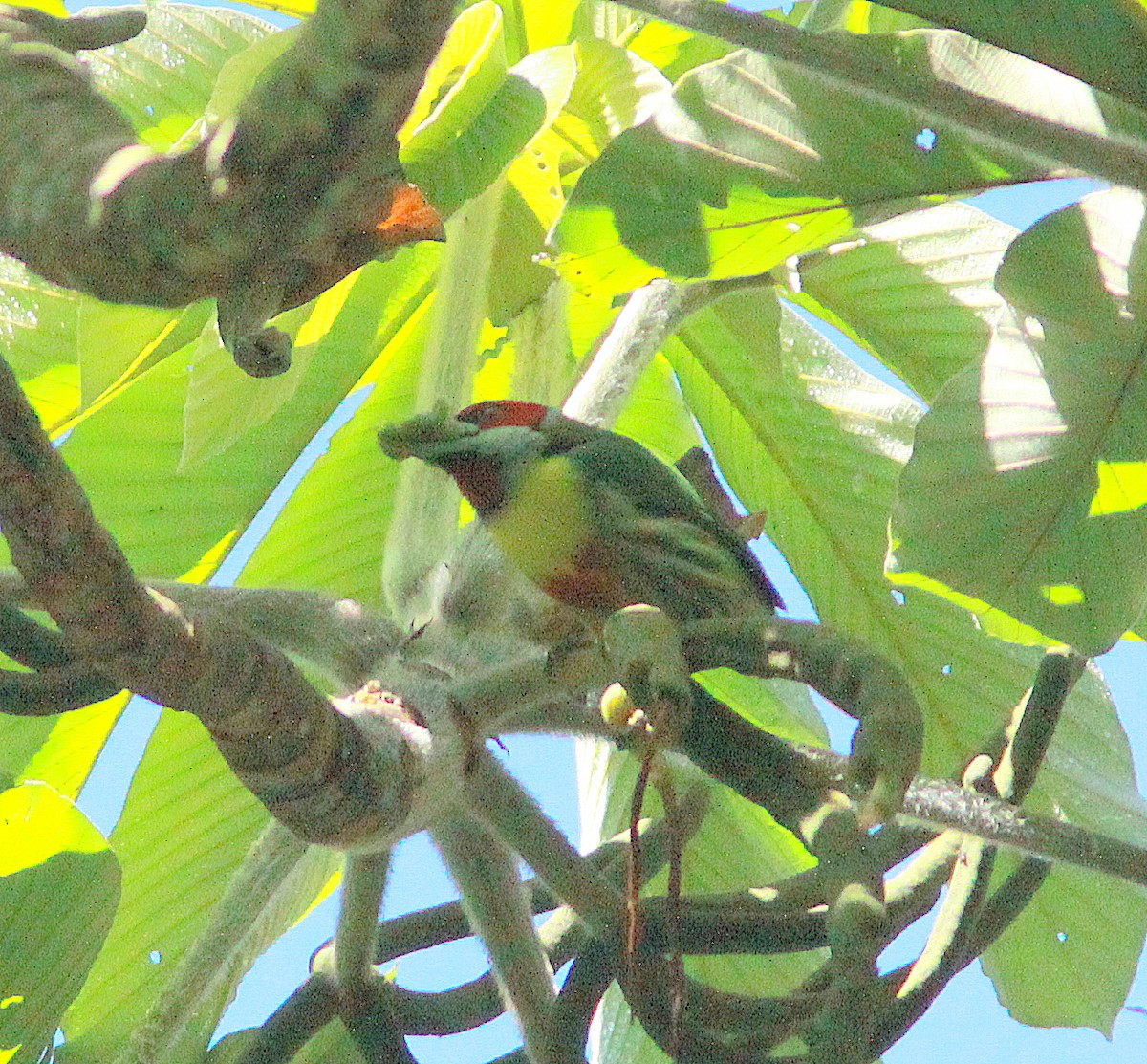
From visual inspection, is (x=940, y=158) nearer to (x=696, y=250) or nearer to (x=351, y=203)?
(x=696, y=250)

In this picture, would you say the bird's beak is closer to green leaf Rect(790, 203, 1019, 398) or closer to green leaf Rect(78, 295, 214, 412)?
green leaf Rect(78, 295, 214, 412)

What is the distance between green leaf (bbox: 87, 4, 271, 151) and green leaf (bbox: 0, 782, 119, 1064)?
1.02 meters

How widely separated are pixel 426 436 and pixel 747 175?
1.42 feet

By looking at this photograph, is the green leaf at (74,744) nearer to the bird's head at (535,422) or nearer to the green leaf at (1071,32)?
the bird's head at (535,422)

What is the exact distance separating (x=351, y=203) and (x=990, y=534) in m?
0.83

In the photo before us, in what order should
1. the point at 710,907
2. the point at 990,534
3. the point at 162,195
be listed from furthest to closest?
1. the point at 990,534
2. the point at 710,907
3. the point at 162,195

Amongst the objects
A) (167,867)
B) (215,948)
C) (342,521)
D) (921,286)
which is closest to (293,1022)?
(215,948)

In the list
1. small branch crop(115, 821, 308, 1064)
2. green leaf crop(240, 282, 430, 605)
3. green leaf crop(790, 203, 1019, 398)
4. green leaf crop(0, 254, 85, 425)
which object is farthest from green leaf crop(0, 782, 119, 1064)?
green leaf crop(790, 203, 1019, 398)

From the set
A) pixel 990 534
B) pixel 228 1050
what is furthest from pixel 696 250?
pixel 228 1050

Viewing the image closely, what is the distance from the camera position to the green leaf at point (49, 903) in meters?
1.46

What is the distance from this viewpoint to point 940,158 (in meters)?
1.30

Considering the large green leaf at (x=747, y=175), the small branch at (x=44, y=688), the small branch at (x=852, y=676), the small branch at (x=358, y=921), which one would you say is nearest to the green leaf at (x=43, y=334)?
the large green leaf at (x=747, y=175)

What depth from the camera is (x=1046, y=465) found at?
1363 millimetres

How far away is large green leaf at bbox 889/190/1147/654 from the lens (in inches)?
51.4
